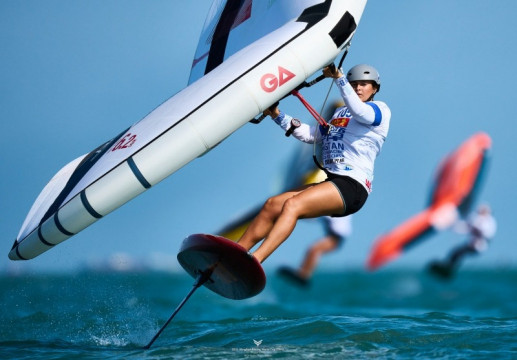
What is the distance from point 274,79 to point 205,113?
568 millimetres

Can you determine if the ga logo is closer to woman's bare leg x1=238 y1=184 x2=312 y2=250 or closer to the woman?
the woman

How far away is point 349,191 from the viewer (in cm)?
589

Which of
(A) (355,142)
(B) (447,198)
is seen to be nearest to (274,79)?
(A) (355,142)

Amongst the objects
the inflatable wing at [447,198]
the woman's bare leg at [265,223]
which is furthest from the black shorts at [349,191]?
the inflatable wing at [447,198]

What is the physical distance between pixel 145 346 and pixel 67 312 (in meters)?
2.07

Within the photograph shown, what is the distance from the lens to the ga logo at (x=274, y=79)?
5.44 metres

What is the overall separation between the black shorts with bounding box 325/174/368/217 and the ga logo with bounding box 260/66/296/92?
36.6 inches

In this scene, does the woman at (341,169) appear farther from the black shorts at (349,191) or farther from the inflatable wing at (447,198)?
the inflatable wing at (447,198)

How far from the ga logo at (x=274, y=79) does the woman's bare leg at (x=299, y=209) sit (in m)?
0.86

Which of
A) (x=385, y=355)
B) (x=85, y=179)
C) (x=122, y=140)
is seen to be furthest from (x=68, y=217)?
(x=385, y=355)

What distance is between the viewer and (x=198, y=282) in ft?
20.3

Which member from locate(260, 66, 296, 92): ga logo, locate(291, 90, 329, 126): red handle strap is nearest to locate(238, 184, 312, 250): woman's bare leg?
locate(291, 90, 329, 126): red handle strap

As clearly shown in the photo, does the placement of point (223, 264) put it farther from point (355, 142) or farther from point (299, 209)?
point (355, 142)

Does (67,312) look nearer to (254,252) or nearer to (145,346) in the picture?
(145,346)
